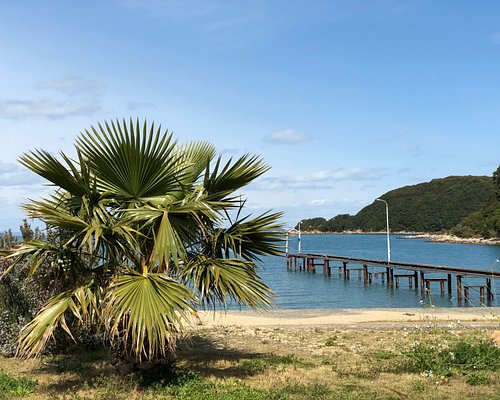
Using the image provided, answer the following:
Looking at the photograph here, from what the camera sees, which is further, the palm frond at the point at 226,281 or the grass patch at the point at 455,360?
the grass patch at the point at 455,360

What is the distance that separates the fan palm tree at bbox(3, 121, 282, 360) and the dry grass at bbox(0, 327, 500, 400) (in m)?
0.81

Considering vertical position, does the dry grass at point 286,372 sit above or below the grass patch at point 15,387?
below

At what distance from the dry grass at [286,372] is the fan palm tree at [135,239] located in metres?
0.81

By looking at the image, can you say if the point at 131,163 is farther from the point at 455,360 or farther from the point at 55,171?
the point at 455,360

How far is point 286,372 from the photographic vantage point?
900 centimetres

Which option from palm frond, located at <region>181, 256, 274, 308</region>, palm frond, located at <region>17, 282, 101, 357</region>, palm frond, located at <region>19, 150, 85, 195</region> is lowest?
palm frond, located at <region>17, 282, 101, 357</region>

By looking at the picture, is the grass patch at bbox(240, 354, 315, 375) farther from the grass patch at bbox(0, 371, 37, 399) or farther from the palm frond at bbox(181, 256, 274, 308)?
the grass patch at bbox(0, 371, 37, 399)

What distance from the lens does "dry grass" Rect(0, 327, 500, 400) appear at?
7664 mm

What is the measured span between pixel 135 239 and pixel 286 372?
3088mm

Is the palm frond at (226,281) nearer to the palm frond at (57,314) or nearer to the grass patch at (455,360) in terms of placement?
the palm frond at (57,314)

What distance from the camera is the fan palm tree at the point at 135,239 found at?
7445 mm

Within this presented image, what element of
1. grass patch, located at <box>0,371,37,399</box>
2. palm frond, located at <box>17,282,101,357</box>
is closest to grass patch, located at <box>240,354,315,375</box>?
palm frond, located at <box>17,282,101,357</box>

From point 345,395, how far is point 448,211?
18269 centimetres

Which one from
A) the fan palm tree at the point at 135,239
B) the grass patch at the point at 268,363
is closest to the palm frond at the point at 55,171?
the fan palm tree at the point at 135,239
